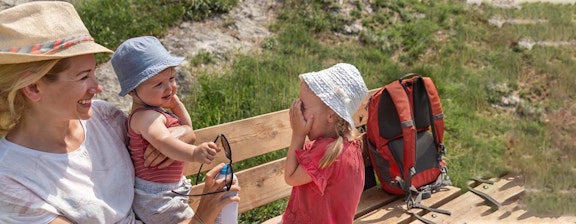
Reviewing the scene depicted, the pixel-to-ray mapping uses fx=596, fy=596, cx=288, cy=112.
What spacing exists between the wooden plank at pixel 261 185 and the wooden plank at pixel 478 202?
966 millimetres

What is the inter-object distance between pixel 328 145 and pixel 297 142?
0.17 m

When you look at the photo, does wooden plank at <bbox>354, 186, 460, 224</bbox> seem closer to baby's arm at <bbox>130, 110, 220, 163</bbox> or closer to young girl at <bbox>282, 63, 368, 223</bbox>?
young girl at <bbox>282, 63, 368, 223</bbox>

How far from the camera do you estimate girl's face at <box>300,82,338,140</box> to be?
2748 mm

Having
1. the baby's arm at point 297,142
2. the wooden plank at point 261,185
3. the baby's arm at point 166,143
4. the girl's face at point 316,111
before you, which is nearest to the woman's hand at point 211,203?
the baby's arm at point 166,143

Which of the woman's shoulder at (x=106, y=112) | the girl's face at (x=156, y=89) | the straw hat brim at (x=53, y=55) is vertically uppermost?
the straw hat brim at (x=53, y=55)

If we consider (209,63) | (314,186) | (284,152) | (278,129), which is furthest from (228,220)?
(209,63)

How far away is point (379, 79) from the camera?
596 cm

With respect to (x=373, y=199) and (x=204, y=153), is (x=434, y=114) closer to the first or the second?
(x=373, y=199)

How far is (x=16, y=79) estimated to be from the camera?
2.03 meters

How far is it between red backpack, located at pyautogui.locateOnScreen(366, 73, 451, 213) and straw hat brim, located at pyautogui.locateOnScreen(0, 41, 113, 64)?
221cm

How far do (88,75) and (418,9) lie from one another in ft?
19.9

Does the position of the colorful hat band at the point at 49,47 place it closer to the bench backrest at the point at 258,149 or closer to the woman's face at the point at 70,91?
the woman's face at the point at 70,91

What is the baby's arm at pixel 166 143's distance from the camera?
7.38 ft

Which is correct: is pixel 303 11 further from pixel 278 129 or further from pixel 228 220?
pixel 228 220
